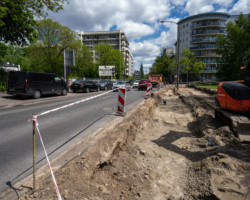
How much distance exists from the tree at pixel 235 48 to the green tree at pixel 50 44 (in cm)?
3632

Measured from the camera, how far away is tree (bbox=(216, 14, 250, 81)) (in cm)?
3738

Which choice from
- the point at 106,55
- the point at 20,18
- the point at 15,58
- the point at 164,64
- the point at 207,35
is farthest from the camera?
the point at 207,35

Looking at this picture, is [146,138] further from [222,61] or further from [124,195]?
[222,61]

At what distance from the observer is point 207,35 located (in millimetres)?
68375

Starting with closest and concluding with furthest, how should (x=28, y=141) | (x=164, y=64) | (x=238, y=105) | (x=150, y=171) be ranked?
(x=150, y=171), (x=28, y=141), (x=238, y=105), (x=164, y=64)

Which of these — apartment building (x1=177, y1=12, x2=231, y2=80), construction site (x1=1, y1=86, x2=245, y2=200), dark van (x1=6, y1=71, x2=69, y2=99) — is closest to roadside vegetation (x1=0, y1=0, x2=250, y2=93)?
dark van (x1=6, y1=71, x2=69, y2=99)

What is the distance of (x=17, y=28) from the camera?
40.4 feet

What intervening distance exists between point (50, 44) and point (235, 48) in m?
41.0

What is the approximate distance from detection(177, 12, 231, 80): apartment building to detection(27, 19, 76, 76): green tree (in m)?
57.9

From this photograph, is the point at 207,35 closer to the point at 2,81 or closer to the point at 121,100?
the point at 2,81

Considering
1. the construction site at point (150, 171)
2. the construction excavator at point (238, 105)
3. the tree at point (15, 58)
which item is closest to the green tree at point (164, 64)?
the tree at point (15, 58)

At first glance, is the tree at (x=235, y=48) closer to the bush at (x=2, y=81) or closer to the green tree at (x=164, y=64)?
the green tree at (x=164, y=64)

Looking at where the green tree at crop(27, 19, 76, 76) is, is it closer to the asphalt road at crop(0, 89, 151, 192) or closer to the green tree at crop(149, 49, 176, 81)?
the asphalt road at crop(0, 89, 151, 192)

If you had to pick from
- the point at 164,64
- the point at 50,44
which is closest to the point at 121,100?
the point at 50,44
